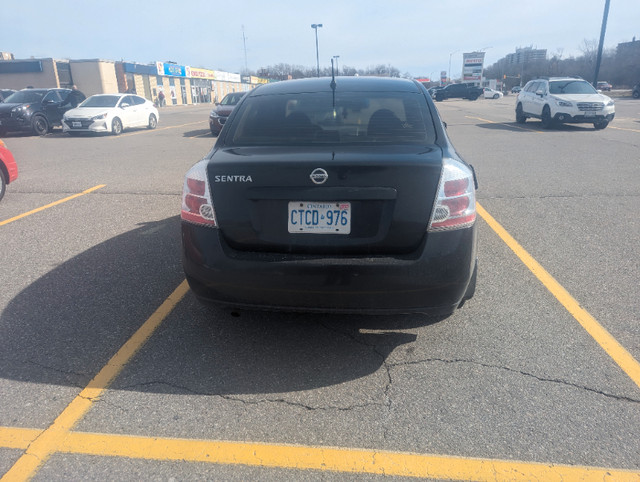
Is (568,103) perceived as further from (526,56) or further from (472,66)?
(526,56)

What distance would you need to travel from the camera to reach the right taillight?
267 cm

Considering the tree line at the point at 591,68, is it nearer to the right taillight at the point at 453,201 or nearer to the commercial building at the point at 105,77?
the commercial building at the point at 105,77

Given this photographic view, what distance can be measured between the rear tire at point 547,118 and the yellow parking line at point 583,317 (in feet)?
44.4

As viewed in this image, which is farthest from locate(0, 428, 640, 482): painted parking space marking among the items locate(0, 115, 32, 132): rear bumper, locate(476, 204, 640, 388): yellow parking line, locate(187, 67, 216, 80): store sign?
locate(187, 67, 216, 80): store sign

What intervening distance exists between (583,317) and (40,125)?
20171 millimetres

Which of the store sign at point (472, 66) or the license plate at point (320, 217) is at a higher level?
the store sign at point (472, 66)

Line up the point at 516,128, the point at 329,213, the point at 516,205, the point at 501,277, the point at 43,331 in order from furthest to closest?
1. the point at 516,128
2. the point at 516,205
3. the point at 501,277
4. the point at 43,331
5. the point at 329,213

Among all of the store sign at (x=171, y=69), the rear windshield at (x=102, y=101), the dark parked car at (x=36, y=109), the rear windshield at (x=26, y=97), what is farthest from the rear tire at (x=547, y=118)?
the store sign at (x=171, y=69)

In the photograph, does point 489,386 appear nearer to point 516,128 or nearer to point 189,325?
point 189,325

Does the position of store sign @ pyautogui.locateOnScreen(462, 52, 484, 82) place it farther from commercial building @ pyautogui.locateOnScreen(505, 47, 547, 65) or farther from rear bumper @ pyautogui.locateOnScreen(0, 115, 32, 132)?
rear bumper @ pyautogui.locateOnScreen(0, 115, 32, 132)

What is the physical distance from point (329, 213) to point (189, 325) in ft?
4.71

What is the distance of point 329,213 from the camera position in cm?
267

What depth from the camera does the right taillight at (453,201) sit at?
267 centimetres

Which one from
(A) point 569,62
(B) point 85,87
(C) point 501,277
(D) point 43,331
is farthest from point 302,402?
(A) point 569,62
